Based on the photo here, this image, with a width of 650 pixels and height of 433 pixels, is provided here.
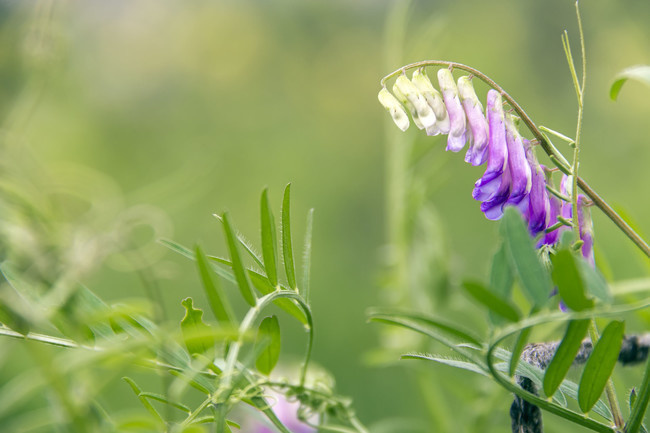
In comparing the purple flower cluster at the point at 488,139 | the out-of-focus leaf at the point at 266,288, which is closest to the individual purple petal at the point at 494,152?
the purple flower cluster at the point at 488,139

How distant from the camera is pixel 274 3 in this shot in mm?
2191

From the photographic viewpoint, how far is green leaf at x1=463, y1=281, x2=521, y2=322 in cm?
23

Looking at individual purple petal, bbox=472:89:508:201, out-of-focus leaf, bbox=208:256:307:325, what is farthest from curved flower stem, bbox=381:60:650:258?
out-of-focus leaf, bbox=208:256:307:325

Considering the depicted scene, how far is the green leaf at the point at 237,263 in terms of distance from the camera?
275 millimetres

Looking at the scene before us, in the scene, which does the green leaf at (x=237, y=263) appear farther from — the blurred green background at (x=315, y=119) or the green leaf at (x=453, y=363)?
the blurred green background at (x=315, y=119)

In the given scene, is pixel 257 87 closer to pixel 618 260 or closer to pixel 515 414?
pixel 618 260

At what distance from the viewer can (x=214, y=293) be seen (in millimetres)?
256

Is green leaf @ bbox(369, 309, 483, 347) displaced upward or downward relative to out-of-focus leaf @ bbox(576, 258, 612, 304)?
downward

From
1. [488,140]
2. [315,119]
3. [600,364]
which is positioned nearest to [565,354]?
[600,364]

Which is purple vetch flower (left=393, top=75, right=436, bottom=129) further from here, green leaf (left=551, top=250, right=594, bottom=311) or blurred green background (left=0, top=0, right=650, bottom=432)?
blurred green background (left=0, top=0, right=650, bottom=432)

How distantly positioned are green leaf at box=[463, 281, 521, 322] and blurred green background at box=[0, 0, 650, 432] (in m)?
0.45

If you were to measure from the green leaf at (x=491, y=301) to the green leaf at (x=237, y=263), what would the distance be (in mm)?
96

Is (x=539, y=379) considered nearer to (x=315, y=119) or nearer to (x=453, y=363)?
(x=453, y=363)

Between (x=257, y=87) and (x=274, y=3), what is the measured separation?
33 cm
